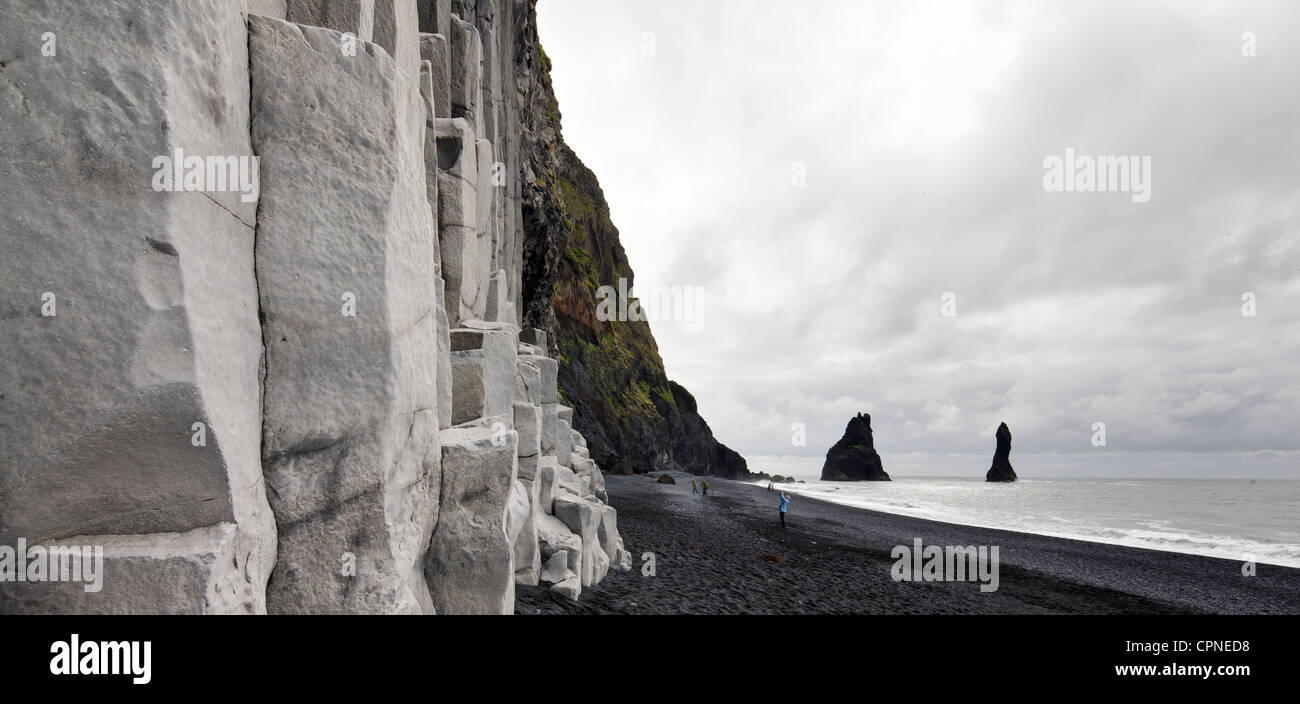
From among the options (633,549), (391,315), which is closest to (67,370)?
(391,315)

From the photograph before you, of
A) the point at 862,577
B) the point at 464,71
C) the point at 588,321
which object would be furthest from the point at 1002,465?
the point at 464,71

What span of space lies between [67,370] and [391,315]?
1576mm

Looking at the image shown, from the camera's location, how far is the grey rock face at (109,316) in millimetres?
2596

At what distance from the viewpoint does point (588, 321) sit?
208 feet

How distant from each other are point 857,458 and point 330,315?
123m

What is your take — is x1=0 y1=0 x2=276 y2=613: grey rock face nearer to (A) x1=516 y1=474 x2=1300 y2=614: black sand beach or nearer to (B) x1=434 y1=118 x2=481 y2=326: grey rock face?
(B) x1=434 y1=118 x2=481 y2=326: grey rock face

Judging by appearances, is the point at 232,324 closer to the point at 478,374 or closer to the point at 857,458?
the point at 478,374

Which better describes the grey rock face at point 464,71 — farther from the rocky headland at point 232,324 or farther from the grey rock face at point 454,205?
the rocky headland at point 232,324

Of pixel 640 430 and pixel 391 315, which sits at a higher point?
pixel 391 315

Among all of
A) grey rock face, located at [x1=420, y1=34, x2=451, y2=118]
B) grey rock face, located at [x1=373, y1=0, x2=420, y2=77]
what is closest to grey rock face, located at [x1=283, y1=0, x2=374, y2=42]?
grey rock face, located at [x1=373, y1=0, x2=420, y2=77]

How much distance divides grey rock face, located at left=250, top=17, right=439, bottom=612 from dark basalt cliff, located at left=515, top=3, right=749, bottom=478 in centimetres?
2400
